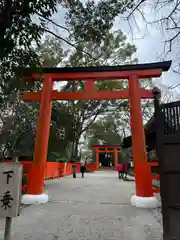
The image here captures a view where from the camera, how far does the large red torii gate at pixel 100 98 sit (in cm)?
551

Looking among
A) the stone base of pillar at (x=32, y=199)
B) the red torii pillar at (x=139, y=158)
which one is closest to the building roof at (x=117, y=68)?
the red torii pillar at (x=139, y=158)

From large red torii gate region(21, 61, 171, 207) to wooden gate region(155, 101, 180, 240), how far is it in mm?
2786

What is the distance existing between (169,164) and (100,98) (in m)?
3.98

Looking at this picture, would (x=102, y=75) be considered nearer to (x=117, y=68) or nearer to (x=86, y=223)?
(x=117, y=68)

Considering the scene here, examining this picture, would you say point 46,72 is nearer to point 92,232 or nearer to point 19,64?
point 19,64

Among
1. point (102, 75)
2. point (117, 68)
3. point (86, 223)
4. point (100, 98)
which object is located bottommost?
point (86, 223)

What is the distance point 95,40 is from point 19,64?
2.05 m

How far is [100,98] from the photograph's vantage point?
6.43 meters

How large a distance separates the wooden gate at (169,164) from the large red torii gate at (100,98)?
2786mm

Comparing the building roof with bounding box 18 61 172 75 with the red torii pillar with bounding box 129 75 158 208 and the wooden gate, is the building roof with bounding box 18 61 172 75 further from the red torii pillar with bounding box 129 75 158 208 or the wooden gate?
the wooden gate

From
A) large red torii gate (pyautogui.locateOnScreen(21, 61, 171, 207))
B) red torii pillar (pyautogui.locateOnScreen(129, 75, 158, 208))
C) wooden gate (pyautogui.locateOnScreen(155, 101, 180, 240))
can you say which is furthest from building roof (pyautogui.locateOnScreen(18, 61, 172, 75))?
wooden gate (pyautogui.locateOnScreen(155, 101, 180, 240))

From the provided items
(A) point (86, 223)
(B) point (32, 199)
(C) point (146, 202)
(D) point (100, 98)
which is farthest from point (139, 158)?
(B) point (32, 199)

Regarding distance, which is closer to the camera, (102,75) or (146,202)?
(146,202)

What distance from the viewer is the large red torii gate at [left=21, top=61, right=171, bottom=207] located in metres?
5.51
